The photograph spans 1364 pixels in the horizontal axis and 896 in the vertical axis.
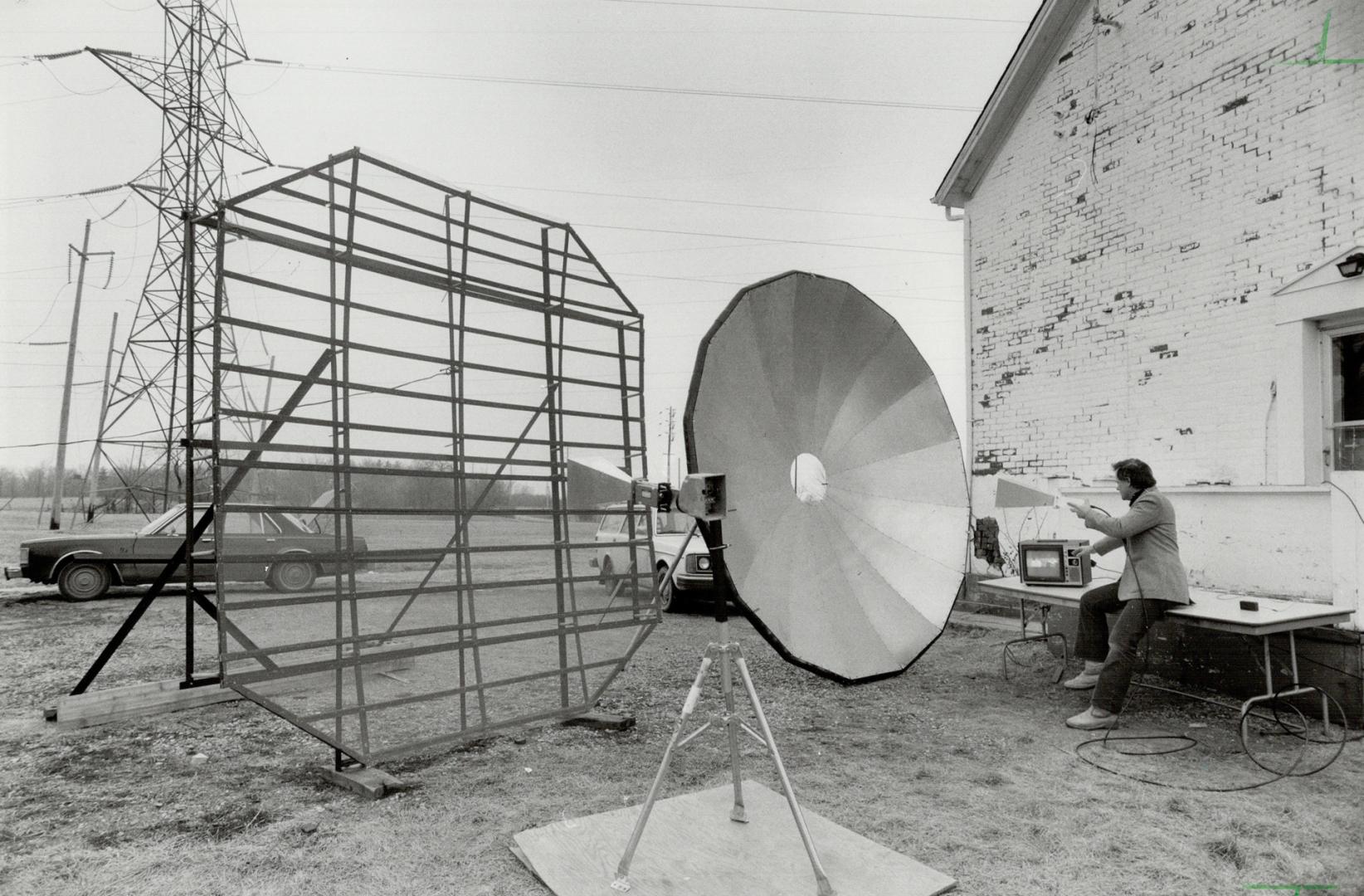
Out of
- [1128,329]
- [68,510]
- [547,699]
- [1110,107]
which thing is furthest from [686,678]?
[68,510]

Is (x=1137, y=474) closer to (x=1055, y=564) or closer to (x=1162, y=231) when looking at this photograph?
(x=1055, y=564)

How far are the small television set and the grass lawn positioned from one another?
0.97m

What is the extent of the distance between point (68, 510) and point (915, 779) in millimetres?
51304

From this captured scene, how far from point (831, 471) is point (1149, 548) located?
10.2ft

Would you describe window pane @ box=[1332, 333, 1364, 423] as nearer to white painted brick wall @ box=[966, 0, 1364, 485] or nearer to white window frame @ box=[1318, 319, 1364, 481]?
white window frame @ box=[1318, 319, 1364, 481]

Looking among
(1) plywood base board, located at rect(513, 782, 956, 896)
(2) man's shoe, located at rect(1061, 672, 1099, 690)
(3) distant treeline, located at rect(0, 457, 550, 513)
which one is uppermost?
(3) distant treeline, located at rect(0, 457, 550, 513)

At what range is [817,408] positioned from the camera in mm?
3855

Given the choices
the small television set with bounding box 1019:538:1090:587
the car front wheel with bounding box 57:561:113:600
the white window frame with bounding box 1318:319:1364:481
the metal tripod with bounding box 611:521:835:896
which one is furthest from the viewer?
the car front wheel with bounding box 57:561:113:600

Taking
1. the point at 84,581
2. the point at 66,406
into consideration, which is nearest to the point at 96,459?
the point at 66,406

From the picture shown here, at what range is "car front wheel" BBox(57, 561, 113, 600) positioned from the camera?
11.9 metres

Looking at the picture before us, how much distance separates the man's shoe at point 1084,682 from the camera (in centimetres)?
662

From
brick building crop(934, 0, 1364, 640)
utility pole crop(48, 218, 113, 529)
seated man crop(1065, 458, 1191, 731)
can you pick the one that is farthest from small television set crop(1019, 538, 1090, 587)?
utility pole crop(48, 218, 113, 529)

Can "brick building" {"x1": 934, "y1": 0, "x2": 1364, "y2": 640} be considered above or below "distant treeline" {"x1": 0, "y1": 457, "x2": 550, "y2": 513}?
above

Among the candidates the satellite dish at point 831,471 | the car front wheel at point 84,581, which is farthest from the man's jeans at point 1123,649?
the car front wheel at point 84,581
